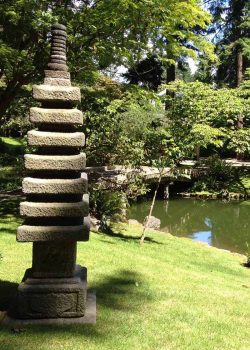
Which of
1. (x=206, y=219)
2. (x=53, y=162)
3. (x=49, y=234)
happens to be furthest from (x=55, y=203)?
(x=206, y=219)

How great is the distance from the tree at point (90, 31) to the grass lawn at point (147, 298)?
456 cm

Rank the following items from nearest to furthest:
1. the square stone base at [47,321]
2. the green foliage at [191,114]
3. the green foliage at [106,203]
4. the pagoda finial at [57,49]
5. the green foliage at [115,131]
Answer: the square stone base at [47,321] < the pagoda finial at [57,49] < the green foliage at [191,114] < the green foliage at [115,131] < the green foliage at [106,203]

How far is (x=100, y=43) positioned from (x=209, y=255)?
7021mm

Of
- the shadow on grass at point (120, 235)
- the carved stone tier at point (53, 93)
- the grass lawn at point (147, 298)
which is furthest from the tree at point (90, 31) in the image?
the carved stone tier at point (53, 93)

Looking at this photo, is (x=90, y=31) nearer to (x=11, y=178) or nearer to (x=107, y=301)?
(x=11, y=178)

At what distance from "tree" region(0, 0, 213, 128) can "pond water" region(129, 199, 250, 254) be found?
333 inches

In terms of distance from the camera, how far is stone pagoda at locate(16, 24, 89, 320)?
229 inches

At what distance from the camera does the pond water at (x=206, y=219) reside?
18.5 m

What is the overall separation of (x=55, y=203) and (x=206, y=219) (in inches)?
689

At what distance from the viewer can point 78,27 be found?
11.7m

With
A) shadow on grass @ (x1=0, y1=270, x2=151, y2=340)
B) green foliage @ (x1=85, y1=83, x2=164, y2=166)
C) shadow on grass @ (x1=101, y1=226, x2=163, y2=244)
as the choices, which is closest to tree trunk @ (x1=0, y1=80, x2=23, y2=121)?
green foliage @ (x1=85, y1=83, x2=164, y2=166)

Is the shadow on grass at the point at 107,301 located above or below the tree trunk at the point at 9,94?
below

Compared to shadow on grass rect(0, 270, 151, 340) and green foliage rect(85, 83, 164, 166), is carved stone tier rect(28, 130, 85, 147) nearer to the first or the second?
shadow on grass rect(0, 270, 151, 340)

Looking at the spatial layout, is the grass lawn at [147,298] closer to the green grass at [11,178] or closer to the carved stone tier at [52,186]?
the carved stone tier at [52,186]
